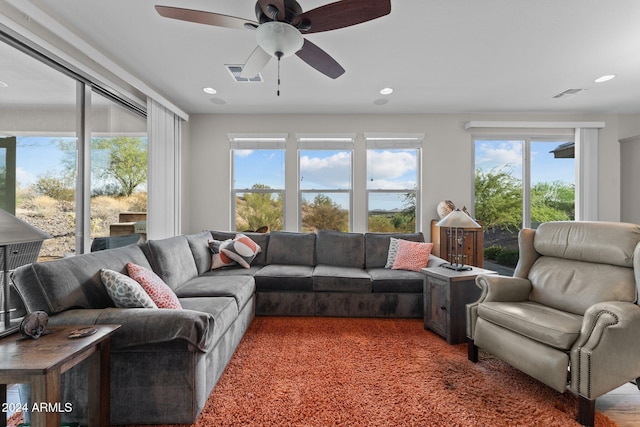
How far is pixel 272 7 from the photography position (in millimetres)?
1602

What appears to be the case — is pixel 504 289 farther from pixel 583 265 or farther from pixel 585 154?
pixel 585 154

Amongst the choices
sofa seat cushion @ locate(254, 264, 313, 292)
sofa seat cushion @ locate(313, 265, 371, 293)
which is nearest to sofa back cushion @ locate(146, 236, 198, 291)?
sofa seat cushion @ locate(254, 264, 313, 292)

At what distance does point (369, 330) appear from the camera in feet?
9.14

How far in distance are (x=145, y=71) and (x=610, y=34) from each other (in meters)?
4.31

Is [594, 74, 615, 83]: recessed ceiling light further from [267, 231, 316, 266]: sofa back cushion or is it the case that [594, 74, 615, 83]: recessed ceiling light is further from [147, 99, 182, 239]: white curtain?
[147, 99, 182, 239]: white curtain

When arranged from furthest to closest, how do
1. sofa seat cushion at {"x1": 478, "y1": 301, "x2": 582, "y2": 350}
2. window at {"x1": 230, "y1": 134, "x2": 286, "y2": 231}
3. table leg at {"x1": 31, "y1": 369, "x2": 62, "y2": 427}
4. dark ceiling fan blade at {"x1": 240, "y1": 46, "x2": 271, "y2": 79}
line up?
window at {"x1": 230, "y1": 134, "x2": 286, "y2": 231}
dark ceiling fan blade at {"x1": 240, "y1": 46, "x2": 271, "y2": 79}
sofa seat cushion at {"x1": 478, "y1": 301, "x2": 582, "y2": 350}
table leg at {"x1": 31, "y1": 369, "x2": 62, "y2": 427}

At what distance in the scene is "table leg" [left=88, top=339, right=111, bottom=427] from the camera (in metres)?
1.41

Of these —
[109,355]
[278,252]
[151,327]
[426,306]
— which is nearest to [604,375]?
[426,306]

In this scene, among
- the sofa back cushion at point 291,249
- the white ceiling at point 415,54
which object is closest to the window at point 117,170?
the white ceiling at point 415,54

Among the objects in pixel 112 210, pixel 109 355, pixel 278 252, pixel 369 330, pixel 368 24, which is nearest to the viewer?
pixel 109 355

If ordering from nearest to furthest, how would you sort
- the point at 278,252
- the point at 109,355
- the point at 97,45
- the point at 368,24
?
1. the point at 109,355
2. the point at 368,24
3. the point at 97,45
4. the point at 278,252

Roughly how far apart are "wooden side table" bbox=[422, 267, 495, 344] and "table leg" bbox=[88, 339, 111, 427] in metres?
2.41

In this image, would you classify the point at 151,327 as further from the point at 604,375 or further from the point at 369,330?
the point at 604,375

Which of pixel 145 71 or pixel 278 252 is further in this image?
pixel 278 252
